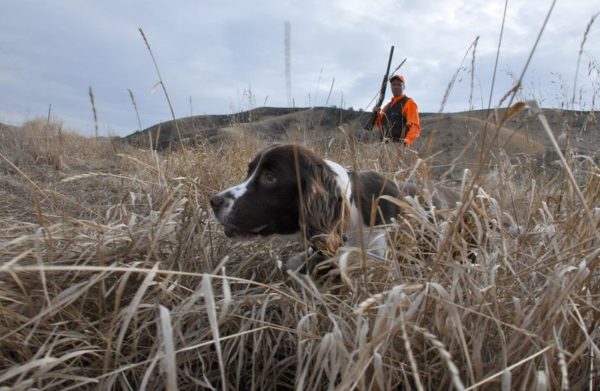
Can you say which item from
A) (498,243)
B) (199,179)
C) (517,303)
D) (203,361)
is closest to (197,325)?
(203,361)

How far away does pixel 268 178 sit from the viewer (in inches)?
112

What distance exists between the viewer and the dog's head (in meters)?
2.71

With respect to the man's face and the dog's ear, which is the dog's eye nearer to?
the dog's ear

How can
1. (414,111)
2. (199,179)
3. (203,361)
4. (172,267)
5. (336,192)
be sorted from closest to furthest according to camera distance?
(203,361)
(172,267)
(336,192)
(199,179)
(414,111)

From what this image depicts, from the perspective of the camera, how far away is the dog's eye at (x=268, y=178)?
282 cm

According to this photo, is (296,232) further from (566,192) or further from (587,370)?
(587,370)

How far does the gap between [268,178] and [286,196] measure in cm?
15

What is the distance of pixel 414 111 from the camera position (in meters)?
9.09

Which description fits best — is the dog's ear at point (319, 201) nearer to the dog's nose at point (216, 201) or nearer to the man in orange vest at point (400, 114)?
the dog's nose at point (216, 201)

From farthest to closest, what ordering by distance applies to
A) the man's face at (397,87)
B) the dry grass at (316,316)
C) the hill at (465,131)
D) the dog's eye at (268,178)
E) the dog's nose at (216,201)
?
the man's face at (397,87)
the dog's eye at (268,178)
the dog's nose at (216,201)
the hill at (465,131)
the dry grass at (316,316)

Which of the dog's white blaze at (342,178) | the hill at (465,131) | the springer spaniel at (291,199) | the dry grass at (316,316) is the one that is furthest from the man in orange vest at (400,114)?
the dry grass at (316,316)

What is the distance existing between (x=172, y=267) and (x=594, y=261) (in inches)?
56.2

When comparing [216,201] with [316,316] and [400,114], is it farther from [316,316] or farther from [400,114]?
[400,114]

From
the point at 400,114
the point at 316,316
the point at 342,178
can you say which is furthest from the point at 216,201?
the point at 400,114
